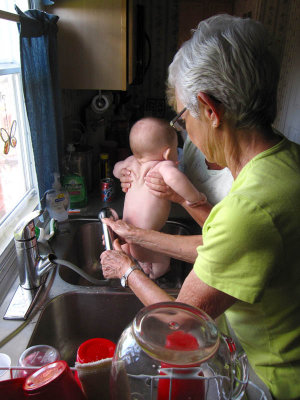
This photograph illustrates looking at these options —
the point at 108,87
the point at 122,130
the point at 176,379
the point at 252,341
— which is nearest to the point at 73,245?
the point at 108,87

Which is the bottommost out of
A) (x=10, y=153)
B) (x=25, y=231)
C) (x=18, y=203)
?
(x=18, y=203)

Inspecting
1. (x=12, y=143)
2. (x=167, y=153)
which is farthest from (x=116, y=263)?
(x=12, y=143)

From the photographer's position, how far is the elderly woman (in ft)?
2.12

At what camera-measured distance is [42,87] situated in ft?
4.67

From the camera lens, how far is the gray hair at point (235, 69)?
0.70 metres

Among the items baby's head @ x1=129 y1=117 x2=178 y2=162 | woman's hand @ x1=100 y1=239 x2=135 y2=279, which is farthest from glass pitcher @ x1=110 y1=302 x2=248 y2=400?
baby's head @ x1=129 y1=117 x2=178 y2=162

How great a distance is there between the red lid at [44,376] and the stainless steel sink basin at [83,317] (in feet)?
1.90

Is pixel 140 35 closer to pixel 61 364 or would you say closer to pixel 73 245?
pixel 73 245

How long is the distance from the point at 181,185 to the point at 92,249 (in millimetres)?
628

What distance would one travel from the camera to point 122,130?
2680 millimetres

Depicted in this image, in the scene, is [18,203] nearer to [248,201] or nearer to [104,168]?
[104,168]

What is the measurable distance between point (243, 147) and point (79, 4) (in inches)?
50.9

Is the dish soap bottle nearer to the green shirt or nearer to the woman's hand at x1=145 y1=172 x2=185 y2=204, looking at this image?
→ the woman's hand at x1=145 y1=172 x2=185 y2=204

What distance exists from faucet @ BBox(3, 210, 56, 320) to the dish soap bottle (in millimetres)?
452
